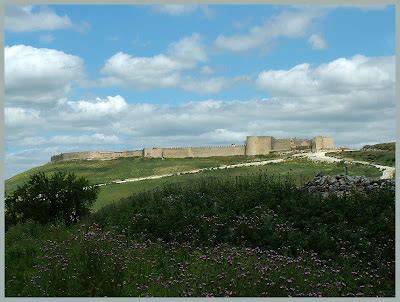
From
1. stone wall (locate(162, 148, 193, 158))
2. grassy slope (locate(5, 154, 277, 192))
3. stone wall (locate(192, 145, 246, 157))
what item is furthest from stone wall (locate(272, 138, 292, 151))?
grassy slope (locate(5, 154, 277, 192))

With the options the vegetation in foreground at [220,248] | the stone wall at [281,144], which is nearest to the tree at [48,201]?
the vegetation in foreground at [220,248]

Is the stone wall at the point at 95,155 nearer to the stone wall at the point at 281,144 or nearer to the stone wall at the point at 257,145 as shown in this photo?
the stone wall at the point at 257,145

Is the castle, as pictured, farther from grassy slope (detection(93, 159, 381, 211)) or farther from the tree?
the tree

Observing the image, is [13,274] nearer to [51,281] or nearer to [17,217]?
[51,281]

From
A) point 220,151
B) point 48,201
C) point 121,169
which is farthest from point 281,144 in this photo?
point 48,201

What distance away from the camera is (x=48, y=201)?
11.1m

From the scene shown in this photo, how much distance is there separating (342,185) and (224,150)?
42.8m

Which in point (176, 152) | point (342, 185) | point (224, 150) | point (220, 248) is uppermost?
point (224, 150)

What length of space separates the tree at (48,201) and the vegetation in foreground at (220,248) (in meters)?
0.44

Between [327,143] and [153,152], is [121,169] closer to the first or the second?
[153,152]

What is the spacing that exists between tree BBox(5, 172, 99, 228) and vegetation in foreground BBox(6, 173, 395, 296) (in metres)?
0.44

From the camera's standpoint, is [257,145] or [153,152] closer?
[153,152]

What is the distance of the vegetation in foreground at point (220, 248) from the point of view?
6.41m

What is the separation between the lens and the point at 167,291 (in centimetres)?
616
